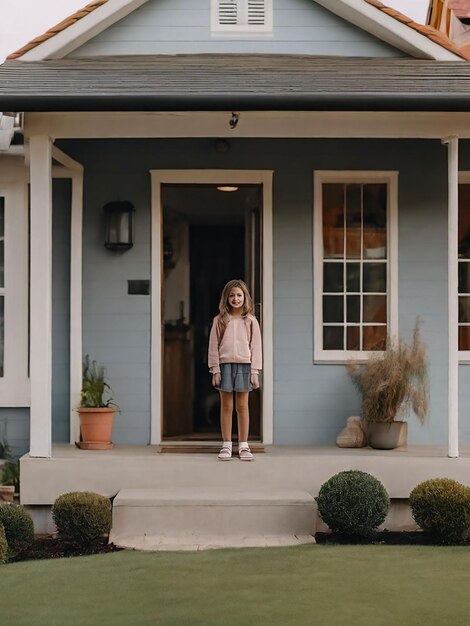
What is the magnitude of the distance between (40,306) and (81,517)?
5.95ft

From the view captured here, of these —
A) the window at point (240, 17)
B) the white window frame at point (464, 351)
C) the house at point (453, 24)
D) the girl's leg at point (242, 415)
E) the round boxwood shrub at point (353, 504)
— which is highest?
the house at point (453, 24)

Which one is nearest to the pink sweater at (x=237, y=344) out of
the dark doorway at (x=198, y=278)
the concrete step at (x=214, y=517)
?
the dark doorway at (x=198, y=278)

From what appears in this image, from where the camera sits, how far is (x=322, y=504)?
8812 mm

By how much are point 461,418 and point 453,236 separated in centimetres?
211

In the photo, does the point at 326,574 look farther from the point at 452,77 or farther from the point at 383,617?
the point at 452,77

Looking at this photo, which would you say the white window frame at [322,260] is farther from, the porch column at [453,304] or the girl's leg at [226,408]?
the porch column at [453,304]

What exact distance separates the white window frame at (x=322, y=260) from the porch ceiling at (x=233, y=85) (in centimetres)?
111

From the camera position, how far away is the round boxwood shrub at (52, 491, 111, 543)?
864 centimetres

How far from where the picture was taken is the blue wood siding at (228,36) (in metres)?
10.6

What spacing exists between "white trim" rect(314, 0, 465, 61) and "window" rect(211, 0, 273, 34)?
661 mm

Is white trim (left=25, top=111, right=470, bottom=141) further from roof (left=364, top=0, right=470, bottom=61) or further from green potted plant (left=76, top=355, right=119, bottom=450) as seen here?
green potted plant (left=76, top=355, right=119, bottom=450)

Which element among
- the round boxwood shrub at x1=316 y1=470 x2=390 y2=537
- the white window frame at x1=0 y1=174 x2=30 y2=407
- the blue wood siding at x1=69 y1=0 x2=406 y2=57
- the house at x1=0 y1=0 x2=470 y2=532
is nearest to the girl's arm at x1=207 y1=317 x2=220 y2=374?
the house at x1=0 y1=0 x2=470 y2=532

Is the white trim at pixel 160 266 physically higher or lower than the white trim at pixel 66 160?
lower

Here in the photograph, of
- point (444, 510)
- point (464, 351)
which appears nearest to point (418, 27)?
point (464, 351)
